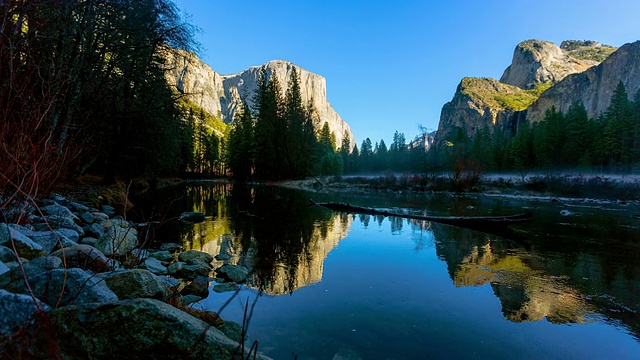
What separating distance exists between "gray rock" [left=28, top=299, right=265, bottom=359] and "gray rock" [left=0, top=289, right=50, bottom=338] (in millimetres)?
129

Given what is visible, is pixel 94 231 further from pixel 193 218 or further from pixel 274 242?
pixel 193 218

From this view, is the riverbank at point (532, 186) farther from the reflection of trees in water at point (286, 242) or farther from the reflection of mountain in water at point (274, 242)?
the reflection of mountain in water at point (274, 242)

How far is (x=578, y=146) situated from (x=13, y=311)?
7349 centimetres

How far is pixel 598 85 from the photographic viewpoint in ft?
317

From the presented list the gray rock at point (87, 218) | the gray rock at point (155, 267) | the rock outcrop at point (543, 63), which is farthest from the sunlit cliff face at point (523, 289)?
the rock outcrop at point (543, 63)

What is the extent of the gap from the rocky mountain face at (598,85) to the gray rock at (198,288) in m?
113

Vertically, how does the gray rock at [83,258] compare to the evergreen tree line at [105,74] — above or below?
below

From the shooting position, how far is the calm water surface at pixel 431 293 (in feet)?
12.8

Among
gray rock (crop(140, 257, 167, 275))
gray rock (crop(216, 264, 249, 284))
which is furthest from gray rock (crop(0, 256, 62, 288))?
gray rock (crop(216, 264, 249, 284))

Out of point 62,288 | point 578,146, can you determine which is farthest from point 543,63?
point 62,288

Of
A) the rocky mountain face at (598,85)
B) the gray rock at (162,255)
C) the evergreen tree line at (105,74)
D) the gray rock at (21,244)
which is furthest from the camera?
the rocky mountain face at (598,85)

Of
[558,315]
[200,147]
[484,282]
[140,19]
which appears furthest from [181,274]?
[200,147]

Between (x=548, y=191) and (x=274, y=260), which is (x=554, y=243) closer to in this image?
(x=274, y=260)

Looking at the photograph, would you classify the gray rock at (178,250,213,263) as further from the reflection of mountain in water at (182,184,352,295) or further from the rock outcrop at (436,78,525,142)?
the rock outcrop at (436,78,525,142)
